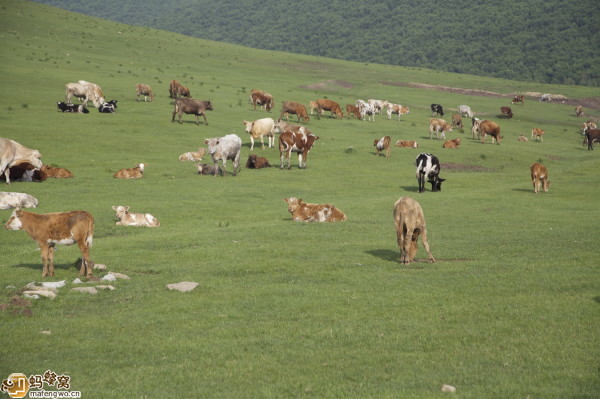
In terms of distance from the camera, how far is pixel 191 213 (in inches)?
958

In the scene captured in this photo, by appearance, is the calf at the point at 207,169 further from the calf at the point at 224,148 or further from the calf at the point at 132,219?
the calf at the point at 132,219

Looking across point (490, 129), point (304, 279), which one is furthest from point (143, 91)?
point (304, 279)

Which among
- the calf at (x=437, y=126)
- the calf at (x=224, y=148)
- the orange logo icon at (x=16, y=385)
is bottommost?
the orange logo icon at (x=16, y=385)

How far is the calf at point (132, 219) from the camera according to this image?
21969 millimetres

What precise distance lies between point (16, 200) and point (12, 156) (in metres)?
5.64

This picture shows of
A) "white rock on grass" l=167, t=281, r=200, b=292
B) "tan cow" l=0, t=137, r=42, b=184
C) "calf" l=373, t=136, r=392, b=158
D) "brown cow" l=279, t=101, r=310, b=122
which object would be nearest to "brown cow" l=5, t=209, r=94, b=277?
"white rock on grass" l=167, t=281, r=200, b=292

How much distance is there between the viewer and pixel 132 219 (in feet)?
72.2

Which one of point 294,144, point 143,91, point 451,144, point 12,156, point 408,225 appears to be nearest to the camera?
point 408,225

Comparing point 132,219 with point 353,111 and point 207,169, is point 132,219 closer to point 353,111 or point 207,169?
point 207,169

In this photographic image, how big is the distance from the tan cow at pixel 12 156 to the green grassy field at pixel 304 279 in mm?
1354

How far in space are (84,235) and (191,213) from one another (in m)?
10.3

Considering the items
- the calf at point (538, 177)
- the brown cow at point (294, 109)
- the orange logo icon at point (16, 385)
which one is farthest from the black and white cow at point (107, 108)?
the orange logo icon at point (16, 385)

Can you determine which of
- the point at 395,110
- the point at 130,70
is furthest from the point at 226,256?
the point at 130,70

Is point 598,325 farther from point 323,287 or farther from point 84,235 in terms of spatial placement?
point 84,235
